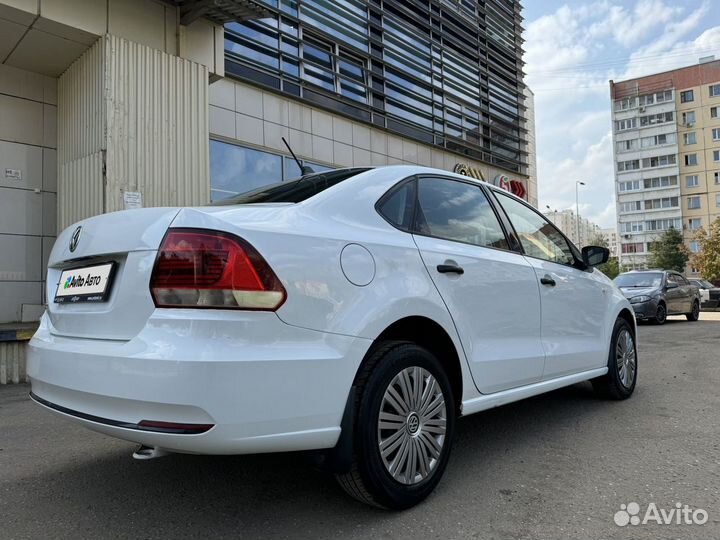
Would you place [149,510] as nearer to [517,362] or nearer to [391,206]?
[391,206]

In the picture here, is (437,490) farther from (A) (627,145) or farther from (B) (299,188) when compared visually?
(A) (627,145)

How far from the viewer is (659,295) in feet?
44.8

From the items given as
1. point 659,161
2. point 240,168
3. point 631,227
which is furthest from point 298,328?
point 631,227

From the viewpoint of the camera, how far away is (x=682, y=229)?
2389 inches

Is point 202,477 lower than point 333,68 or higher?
lower

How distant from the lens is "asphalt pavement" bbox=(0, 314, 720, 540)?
2.32 m

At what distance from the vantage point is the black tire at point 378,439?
2.24 metres

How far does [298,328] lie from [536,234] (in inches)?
93.1

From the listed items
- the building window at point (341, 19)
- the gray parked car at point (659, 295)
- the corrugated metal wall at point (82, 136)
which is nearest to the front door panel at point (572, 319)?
the corrugated metal wall at point (82, 136)

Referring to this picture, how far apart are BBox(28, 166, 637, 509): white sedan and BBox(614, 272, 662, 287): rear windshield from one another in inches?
501

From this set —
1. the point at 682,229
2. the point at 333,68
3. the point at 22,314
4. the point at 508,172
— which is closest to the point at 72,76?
the point at 22,314

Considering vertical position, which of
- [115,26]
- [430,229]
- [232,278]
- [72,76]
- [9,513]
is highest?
[115,26]

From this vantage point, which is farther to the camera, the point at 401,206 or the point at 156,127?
the point at 156,127

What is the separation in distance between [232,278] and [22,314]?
7.02 m
